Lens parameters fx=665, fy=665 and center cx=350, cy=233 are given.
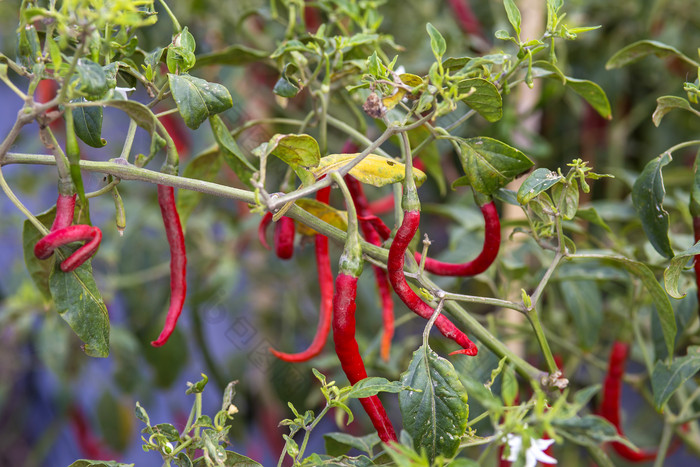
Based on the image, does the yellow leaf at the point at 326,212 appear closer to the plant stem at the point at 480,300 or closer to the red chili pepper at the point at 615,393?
the plant stem at the point at 480,300

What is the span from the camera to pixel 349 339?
44 cm

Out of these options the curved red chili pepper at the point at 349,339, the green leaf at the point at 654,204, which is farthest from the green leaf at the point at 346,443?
the green leaf at the point at 654,204

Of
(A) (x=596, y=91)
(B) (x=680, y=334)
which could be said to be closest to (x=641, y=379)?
(B) (x=680, y=334)

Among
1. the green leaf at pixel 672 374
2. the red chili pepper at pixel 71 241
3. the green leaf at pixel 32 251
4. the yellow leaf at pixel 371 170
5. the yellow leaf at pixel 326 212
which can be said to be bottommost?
the green leaf at pixel 672 374

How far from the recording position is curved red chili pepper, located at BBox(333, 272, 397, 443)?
420 millimetres

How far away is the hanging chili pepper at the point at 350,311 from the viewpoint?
41cm

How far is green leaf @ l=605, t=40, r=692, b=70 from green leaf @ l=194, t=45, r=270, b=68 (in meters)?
0.31

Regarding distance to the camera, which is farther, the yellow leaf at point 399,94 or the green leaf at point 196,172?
the green leaf at point 196,172

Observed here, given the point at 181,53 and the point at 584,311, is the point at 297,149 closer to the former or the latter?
the point at 181,53

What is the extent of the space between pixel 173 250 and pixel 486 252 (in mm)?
232

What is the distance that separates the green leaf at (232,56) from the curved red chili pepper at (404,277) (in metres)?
0.26

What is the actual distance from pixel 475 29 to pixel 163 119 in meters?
0.59

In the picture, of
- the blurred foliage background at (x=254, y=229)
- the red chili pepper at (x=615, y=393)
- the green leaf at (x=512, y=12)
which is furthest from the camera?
the blurred foliage background at (x=254, y=229)

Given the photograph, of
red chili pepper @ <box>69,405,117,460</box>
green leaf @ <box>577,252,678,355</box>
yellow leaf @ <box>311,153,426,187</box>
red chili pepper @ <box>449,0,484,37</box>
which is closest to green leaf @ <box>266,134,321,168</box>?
yellow leaf @ <box>311,153,426,187</box>
